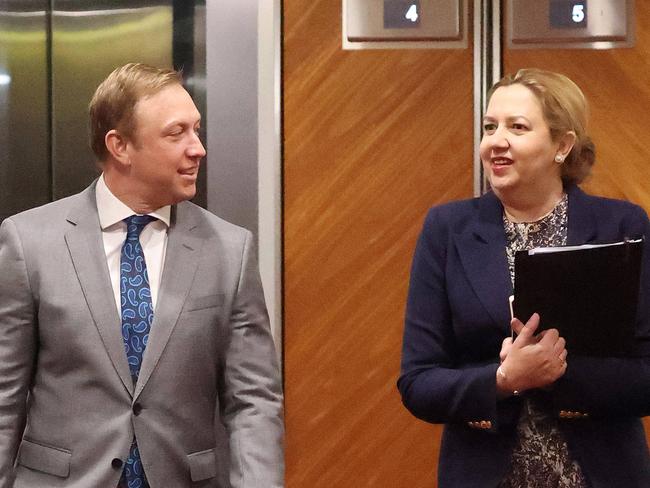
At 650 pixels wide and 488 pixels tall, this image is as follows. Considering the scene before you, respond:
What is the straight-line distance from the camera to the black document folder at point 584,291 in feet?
6.52

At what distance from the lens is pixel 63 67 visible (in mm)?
3363

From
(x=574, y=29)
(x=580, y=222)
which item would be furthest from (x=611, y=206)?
(x=574, y=29)

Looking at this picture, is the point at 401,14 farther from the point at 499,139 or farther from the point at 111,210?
the point at 111,210

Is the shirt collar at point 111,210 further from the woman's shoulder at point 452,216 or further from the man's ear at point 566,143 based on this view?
the man's ear at point 566,143

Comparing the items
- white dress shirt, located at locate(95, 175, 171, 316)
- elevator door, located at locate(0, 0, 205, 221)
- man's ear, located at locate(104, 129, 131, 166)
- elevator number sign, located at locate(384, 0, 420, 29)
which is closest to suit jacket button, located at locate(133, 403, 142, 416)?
white dress shirt, located at locate(95, 175, 171, 316)

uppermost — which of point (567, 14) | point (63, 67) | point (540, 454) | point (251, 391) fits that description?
point (567, 14)

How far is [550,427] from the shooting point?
2141mm

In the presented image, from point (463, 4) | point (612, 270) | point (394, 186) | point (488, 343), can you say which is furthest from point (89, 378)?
point (463, 4)

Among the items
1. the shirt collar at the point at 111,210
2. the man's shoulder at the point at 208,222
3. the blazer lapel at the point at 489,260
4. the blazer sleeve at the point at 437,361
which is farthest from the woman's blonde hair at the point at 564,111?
the shirt collar at the point at 111,210

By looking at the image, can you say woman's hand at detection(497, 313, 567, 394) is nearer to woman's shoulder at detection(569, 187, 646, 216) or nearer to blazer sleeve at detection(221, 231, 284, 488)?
woman's shoulder at detection(569, 187, 646, 216)

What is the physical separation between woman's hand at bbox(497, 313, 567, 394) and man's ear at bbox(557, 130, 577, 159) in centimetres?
40

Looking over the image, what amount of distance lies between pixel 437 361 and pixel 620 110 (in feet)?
4.34

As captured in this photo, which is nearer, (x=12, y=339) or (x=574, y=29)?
(x=12, y=339)

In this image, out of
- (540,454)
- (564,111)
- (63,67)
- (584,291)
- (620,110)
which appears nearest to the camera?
(584,291)
